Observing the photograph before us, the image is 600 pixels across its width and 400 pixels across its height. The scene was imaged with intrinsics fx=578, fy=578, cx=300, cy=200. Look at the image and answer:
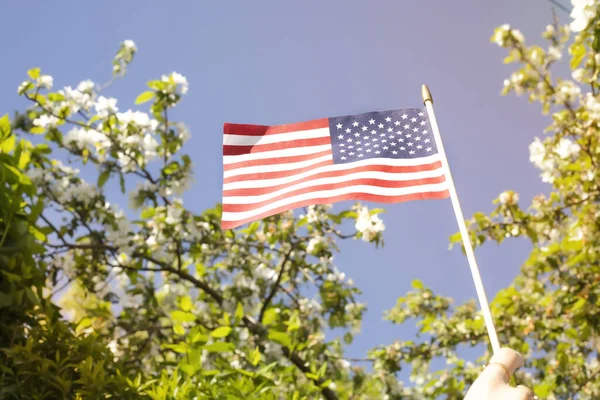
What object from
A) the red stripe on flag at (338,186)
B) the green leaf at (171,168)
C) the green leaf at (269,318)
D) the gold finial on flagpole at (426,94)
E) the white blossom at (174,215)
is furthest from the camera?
the green leaf at (171,168)

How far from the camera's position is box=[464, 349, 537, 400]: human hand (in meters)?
1.41

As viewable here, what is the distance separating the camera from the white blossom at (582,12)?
138 inches

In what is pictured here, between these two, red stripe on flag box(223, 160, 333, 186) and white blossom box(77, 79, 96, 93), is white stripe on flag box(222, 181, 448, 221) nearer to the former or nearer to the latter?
red stripe on flag box(223, 160, 333, 186)

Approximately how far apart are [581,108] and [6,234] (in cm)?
452

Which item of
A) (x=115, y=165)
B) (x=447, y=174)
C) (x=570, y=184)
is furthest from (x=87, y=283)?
(x=570, y=184)

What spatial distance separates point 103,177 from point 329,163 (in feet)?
8.57

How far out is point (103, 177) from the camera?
4.86 m

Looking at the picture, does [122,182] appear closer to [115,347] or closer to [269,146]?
[115,347]

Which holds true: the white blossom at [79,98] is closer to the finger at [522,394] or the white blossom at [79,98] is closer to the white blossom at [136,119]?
the white blossom at [136,119]

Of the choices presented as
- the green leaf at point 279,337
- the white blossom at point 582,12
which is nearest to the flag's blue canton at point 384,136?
the green leaf at point 279,337

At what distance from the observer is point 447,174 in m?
2.36

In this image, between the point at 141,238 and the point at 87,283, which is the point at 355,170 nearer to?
the point at 141,238

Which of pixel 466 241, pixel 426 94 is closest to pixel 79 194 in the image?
pixel 426 94

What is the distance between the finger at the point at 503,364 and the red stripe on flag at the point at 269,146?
65.6 inches
